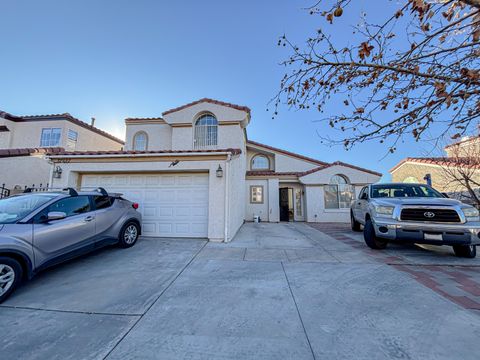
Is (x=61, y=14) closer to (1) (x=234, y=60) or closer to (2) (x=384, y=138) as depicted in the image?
(1) (x=234, y=60)

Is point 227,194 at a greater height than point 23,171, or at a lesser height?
lesser

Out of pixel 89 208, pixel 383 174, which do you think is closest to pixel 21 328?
pixel 89 208

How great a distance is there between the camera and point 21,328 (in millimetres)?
2195

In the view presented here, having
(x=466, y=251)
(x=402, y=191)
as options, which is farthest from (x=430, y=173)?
(x=466, y=251)

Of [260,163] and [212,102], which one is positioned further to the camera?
[260,163]

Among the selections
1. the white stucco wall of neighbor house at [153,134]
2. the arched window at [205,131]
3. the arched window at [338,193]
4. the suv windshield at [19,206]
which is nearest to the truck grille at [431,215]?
the suv windshield at [19,206]

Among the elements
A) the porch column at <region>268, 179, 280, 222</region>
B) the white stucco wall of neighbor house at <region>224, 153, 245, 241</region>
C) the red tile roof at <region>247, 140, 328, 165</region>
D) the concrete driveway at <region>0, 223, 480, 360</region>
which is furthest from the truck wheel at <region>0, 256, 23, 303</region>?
the red tile roof at <region>247, 140, 328, 165</region>

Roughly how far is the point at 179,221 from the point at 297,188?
31.5ft

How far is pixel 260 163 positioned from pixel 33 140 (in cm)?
1599

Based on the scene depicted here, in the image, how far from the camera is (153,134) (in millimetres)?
11602

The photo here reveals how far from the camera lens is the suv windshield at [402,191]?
18.5 feet

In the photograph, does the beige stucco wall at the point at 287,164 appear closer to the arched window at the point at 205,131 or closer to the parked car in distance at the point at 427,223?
the arched window at the point at 205,131

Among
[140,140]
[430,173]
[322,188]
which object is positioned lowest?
[322,188]

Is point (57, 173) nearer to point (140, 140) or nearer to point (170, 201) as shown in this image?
point (170, 201)
